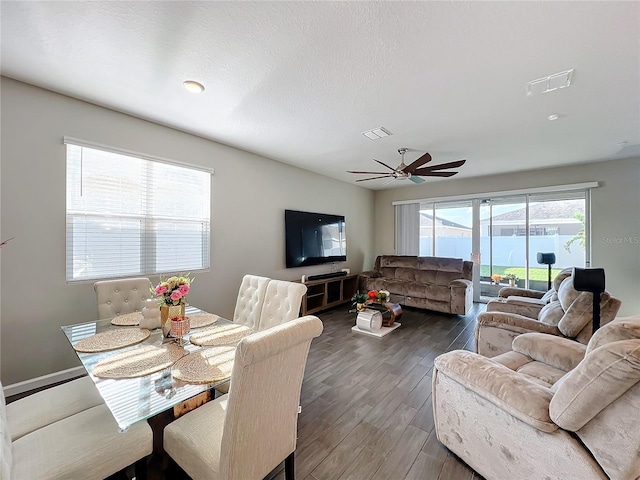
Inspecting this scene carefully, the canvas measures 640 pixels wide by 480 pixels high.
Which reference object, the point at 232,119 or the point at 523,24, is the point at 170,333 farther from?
the point at 523,24

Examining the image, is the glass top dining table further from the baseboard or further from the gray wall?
the gray wall

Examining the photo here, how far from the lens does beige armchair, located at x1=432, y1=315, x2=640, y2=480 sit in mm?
951

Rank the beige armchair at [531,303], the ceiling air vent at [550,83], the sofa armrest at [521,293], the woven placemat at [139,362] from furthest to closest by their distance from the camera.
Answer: the sofa armrest at [521,293], the beige armchair at [531,303], the ceiling air vent at [550,83], the woven placemat at [139,362]

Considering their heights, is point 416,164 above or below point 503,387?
above

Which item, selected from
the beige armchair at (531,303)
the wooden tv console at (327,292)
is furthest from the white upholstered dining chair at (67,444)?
the beige armchair at (531,303)

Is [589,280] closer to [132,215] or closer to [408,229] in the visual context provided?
[132,215]

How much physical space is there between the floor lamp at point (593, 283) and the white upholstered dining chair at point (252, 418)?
222 cm

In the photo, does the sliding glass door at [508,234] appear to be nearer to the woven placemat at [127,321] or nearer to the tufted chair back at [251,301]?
the tufted chair back at [251,301]

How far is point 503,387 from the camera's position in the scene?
1.30m

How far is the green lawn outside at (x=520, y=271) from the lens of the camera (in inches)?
197

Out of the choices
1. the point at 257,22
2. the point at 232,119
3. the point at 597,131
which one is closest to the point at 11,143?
the point at 232,119

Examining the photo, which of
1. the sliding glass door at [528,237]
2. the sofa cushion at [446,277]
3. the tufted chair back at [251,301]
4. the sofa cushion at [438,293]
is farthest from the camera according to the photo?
the sofa cushion at [446,277]

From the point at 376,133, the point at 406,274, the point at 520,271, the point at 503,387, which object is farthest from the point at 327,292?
the point at 520,271

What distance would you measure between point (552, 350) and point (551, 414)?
979mm
